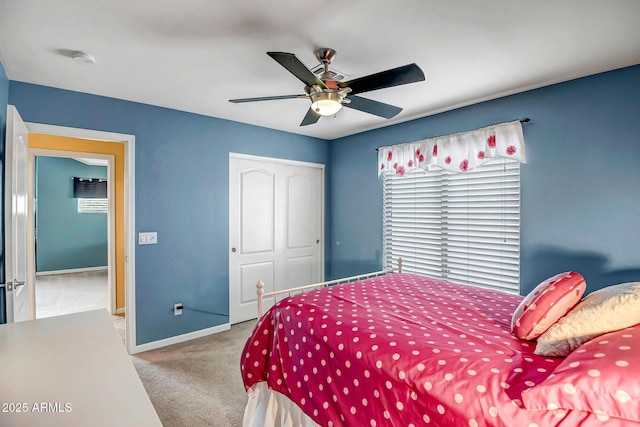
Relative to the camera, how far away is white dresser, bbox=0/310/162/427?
0.77 m

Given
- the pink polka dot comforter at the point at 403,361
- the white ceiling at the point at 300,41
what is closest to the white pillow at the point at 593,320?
the pink polka dot comforter at the point at 403,361

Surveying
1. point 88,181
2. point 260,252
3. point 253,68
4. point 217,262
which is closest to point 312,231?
point 260,252

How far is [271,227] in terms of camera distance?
408 centimetres

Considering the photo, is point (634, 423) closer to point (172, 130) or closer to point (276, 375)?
point (276, 375)

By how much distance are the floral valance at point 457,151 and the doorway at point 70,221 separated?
18.4ft

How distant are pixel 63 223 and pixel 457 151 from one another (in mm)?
7692

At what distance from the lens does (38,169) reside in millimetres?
6379

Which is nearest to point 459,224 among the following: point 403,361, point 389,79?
point 389,79

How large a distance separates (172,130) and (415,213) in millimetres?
2768

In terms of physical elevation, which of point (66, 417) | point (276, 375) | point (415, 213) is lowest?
point (276, 375)

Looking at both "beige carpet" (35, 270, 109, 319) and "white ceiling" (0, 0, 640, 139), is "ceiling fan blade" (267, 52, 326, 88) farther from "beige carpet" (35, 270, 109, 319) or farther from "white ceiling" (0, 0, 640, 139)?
"beige carpet" (35, 270, 109, 319)

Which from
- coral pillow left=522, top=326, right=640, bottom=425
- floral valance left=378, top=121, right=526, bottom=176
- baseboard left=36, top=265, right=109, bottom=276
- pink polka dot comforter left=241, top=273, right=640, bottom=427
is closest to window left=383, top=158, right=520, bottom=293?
floral valance left=378, top=121, right=526, bottom=176

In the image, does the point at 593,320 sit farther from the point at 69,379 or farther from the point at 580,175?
the point at 69,379

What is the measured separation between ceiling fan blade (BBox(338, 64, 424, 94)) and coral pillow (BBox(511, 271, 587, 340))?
1235 mm
